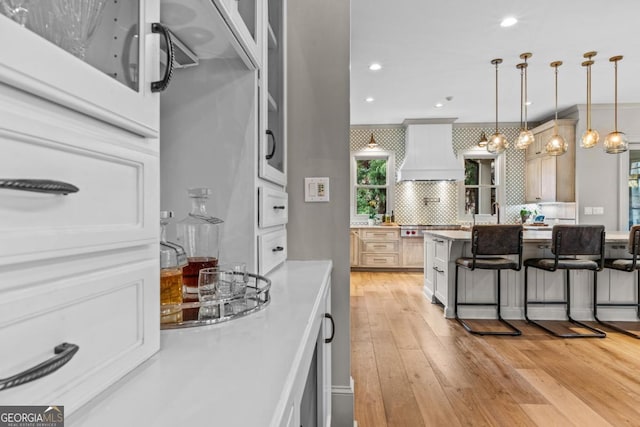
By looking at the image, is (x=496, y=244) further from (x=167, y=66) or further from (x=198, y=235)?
(x=167, y=66)

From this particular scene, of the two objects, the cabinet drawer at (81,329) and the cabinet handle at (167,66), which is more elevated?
the cabinet handle at (167,66)

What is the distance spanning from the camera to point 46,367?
14.2 inches

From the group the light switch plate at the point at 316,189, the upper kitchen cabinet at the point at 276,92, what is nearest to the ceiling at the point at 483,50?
the upper kitchen cabinet at the point at 276,92

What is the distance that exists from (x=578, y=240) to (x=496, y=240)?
0.71 meters

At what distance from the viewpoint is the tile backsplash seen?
294 inches

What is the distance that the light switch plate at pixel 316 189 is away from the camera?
1860mm

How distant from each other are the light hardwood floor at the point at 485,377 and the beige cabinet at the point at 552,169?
3.58 metres

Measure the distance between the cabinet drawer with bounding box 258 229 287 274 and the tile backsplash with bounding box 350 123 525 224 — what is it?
6.19m

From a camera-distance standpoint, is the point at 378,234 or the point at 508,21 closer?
the point at 508,21

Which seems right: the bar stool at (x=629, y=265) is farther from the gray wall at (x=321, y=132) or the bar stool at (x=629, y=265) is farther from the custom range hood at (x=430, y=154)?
the custom range hood at (x=430, y=154)

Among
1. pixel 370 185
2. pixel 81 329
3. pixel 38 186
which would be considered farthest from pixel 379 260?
pixel 38 186

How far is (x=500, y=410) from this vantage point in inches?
80.8

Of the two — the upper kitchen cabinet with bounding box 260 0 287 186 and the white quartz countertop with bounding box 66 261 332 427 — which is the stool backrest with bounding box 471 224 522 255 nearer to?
the upper kitchen cabinet with bounding box 260 0 287 186

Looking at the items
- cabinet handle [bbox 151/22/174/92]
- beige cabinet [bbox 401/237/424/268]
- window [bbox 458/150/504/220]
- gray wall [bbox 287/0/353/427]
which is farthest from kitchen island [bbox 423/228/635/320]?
window [bbox 458/150/504/220]
